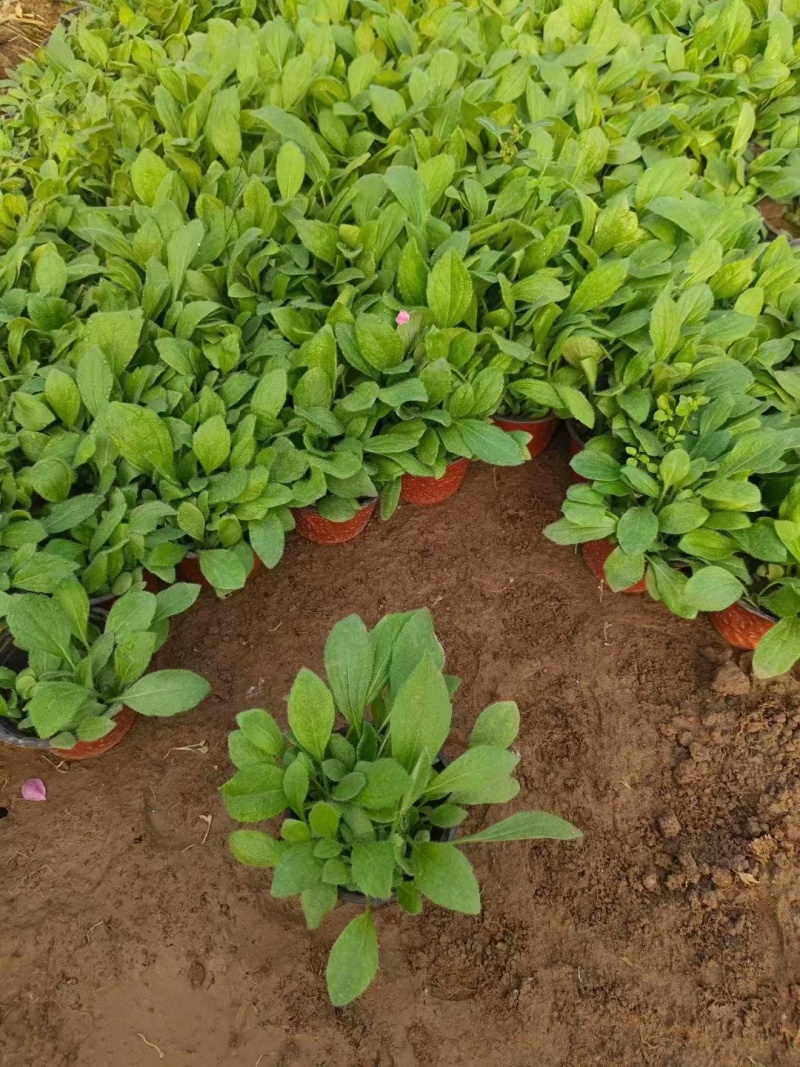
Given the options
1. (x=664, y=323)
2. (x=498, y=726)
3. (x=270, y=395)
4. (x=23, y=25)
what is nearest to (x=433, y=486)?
(x=270, y=395)

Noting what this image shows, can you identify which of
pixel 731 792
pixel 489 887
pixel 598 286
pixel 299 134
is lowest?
pixel 489 887

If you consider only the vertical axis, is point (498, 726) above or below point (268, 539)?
below

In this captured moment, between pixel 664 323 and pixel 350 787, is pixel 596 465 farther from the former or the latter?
pixel 350 787

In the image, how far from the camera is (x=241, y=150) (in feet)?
9.00

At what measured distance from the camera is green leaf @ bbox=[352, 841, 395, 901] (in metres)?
1.43

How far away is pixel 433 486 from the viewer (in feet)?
8.13

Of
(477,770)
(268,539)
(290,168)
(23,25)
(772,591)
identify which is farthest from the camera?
(23,25)

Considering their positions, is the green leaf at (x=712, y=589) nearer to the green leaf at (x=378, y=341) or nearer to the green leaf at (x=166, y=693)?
the green leaf at (x=378, y=341)

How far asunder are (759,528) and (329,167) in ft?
6.11

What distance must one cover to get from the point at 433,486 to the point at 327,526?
1.27ft

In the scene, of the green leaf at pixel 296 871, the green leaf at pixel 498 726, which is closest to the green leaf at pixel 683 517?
the green leaf at pixel 498 726

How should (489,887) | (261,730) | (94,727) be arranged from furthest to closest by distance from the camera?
1. (489,887)
2. (94,727)
3. (261,730)

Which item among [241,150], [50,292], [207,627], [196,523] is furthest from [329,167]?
[207,627]

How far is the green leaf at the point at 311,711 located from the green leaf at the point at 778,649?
3.83ft
